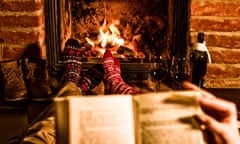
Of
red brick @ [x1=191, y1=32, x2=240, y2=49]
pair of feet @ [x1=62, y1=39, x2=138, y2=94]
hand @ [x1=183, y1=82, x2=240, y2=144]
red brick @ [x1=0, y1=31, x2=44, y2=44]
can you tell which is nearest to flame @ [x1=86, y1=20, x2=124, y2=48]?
pair of feet @ [x1=62, y1=39, x2=138, y2=94]

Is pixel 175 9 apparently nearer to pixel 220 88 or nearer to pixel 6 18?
pixel 220 88

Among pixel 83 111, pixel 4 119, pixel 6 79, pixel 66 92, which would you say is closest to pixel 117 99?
pixel 83 111

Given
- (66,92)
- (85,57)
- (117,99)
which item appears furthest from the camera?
(85,57)

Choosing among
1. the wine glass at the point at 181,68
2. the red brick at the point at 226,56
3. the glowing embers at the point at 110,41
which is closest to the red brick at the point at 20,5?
the glowing embers at the point at 110,41

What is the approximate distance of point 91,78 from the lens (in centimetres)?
185

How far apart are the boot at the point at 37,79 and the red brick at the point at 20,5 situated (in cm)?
25

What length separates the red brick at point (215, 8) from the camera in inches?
69.9

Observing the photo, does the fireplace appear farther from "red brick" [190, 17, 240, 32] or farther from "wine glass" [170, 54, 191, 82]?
"wine glass" [170, 54, 191, 82]

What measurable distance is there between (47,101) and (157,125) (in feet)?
3.74

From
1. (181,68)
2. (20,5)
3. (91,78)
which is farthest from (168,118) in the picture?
(20,5)

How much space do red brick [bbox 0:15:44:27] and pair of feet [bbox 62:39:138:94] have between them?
0.60 ft

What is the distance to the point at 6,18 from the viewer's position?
186cm

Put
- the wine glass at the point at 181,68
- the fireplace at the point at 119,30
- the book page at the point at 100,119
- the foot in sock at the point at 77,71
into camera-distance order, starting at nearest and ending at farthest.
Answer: the book page at the point at 100,119 → the wine glass at the point at 181,68 → the foot in sock at the point at 77,71 → the fireplace at the point at 119,30

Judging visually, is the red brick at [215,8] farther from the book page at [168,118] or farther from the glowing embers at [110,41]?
the book page at [168,118]
